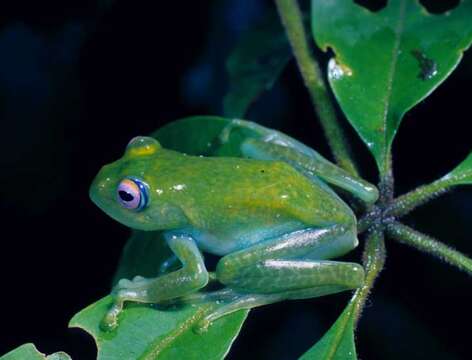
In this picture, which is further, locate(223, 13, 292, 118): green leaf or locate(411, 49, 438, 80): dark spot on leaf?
locate(223, 13, 292, 118): green leaf

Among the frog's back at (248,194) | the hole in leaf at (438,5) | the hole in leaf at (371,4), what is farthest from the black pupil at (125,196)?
the hole in leaf at (438,5)

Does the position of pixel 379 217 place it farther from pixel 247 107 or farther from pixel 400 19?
pixel 247 107

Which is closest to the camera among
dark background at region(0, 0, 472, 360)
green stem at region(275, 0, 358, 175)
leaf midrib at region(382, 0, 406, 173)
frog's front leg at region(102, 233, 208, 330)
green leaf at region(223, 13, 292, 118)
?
frog's front leg at region(102, 233, 208, 330)

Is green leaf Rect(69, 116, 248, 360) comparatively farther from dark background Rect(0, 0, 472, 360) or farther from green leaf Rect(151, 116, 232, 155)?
dark background Rect(0, 0, 472, 360)

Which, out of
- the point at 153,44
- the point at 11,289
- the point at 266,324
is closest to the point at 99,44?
the point at 153,44

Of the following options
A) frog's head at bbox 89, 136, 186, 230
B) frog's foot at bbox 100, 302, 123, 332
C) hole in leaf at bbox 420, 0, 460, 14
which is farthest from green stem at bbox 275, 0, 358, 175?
frog's foot at bbox 100, 302, 123, 332

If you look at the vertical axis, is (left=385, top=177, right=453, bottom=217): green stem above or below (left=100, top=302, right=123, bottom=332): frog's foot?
above

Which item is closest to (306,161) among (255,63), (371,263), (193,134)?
(193,134)
